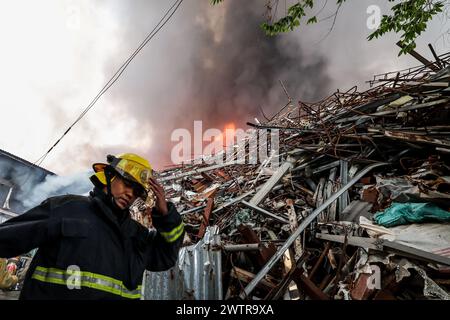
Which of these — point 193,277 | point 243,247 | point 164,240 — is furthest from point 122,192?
point 243,247

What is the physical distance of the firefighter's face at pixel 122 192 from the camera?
86.0 inches

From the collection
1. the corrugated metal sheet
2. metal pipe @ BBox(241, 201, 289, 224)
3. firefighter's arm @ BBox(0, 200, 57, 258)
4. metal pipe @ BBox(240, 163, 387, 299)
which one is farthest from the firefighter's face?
metal pipe @ BBox(241, 201, 289, 224)

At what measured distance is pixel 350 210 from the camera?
4.01 meters

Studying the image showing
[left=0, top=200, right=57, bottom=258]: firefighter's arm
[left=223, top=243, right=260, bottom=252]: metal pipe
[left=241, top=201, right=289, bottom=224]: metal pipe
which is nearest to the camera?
[left=0, top=200, right=57, bottom=258]: firefighter's arm

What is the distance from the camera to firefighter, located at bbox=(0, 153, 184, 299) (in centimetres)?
174

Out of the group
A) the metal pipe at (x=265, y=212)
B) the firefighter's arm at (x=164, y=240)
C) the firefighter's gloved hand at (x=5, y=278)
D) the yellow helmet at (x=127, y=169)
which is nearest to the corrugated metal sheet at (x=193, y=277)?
the firefighter's arm at (x=164, y=240)

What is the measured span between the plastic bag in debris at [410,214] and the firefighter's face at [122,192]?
3.09m

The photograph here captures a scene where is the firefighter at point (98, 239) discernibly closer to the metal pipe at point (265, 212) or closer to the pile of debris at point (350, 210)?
the pile of debris at point (350, 210)

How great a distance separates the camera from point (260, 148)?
26.7ft

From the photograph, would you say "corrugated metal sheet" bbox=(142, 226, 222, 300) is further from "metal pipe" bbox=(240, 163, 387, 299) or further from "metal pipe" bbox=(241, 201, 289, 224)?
"metal pipe" bbox=(241, 201, 289, 224)

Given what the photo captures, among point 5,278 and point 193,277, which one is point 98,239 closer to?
point 193,277

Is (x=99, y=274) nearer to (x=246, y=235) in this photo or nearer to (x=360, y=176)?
(x=246, y=235)
